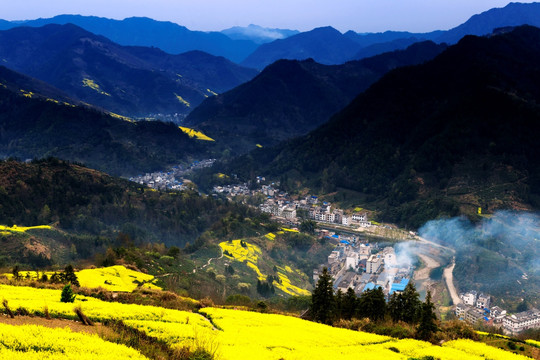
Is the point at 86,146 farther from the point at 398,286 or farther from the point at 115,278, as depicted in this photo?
the point at 398,286

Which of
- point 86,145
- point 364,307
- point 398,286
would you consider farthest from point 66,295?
point 86,145

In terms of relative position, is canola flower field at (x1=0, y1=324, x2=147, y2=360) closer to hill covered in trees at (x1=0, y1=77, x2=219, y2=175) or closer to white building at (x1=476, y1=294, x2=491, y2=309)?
white building at (x1=476, y1=294, x2=491, y2=309)

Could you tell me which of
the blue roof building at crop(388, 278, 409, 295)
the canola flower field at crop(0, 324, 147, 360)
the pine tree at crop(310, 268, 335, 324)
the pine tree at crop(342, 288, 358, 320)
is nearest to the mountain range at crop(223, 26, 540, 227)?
Answer: the blue roof building at crop(388, 278, 409, 295)

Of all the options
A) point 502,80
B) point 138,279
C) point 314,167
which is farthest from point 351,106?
point 138,279

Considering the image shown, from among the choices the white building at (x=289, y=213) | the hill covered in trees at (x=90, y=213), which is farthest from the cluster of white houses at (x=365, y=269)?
the white building at (x=289, y=213)

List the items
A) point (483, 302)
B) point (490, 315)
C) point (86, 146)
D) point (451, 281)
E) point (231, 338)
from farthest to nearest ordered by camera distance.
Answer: point (86, 146), point (451, 281), point (483, 302), point (490, 315), point (231, 338)

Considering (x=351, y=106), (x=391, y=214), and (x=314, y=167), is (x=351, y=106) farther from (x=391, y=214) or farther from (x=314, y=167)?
(x=391, y=214)
